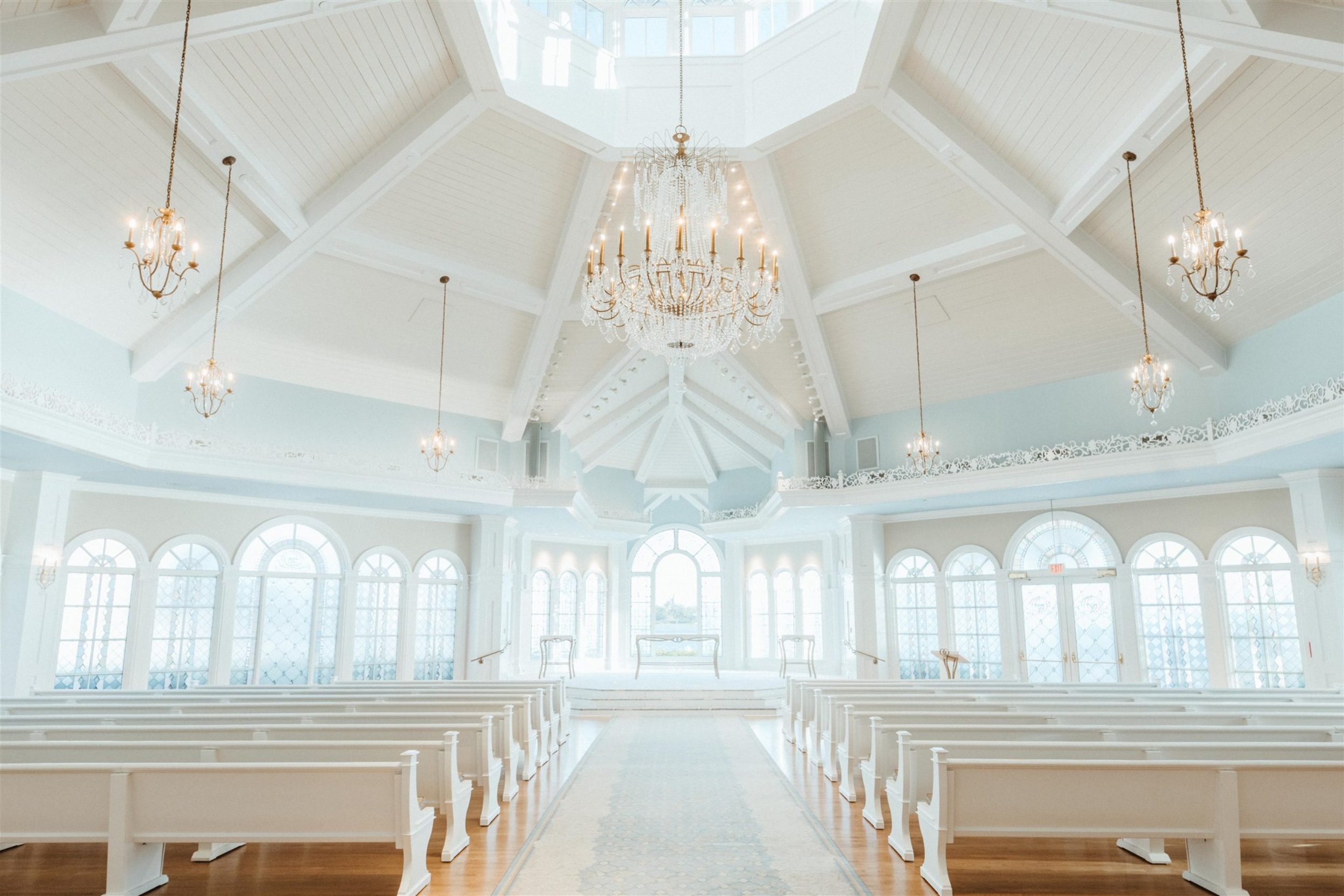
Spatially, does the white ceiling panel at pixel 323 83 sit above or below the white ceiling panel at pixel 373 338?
above

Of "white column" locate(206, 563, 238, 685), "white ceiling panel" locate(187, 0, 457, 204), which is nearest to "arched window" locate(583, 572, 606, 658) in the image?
"white column" locate(206, 563, 238, 685)

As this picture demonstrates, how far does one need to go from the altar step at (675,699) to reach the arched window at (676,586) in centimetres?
587

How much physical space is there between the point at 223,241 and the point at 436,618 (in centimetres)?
882

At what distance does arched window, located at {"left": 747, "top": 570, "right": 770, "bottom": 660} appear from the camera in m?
20.9

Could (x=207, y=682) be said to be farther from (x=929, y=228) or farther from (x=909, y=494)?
(x=929, y=228)

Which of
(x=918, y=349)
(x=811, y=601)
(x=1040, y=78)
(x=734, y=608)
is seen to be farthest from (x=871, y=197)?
(x=734, y=608)

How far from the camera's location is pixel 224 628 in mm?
14156

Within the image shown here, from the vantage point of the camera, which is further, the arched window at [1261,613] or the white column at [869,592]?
the white column at [869,592]

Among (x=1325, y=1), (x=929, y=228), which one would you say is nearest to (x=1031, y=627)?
(x=929, y=228)

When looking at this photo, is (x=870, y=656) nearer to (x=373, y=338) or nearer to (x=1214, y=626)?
(x=1214, y=626)

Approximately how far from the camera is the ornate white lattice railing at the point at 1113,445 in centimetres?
983

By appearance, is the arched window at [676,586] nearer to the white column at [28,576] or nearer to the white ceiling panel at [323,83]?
the white column at [28,576]

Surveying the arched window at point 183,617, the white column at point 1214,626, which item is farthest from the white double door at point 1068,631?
the arched window at point 183,617

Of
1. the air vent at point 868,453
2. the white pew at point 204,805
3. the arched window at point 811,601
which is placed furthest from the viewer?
the arched window at point 811,601
